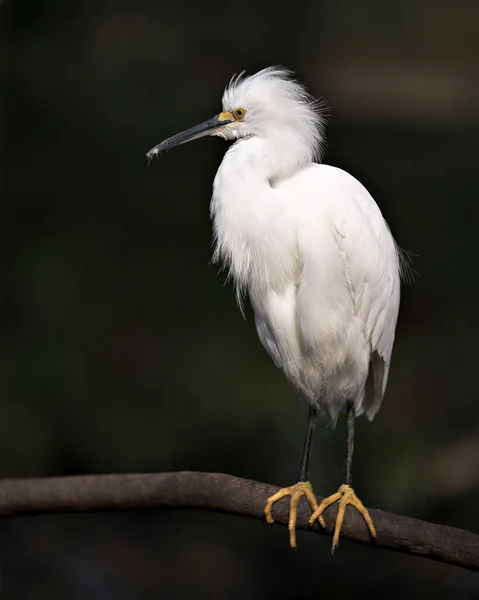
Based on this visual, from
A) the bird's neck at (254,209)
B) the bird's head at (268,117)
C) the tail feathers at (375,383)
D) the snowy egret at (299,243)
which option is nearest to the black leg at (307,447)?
the snowy egret at (299,243)

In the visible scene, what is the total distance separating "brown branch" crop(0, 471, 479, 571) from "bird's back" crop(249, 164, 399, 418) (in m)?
0.23

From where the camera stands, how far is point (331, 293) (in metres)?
1.39

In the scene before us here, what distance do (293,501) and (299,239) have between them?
1.38 ft

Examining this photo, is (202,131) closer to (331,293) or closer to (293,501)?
(331,293)

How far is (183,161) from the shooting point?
2861mm

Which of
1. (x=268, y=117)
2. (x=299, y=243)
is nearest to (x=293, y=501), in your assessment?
(x=299, y=243)

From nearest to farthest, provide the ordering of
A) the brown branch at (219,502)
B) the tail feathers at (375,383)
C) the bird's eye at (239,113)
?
the brown branch at (219,502) < the bird's eye at (239,113) < the tail feathers at (375,383)

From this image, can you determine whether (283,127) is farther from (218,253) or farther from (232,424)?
(232,424)

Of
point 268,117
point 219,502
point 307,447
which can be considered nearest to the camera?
point 219,502

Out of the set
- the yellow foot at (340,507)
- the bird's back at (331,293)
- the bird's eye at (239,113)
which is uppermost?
Result: the bird's eye at (239,113)

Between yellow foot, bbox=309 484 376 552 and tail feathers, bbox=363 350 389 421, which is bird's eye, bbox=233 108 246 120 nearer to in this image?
tail feathers, bbox=363 350 389 421

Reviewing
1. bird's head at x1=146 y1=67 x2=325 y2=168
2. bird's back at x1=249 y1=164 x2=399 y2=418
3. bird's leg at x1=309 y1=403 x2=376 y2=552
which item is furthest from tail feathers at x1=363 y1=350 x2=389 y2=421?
bird's head at x1=146 y1=67 x2=325 y2=168

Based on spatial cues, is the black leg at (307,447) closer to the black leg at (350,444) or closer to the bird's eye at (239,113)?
the black leg at (350,444)

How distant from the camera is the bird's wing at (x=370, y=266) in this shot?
54.5 inches
